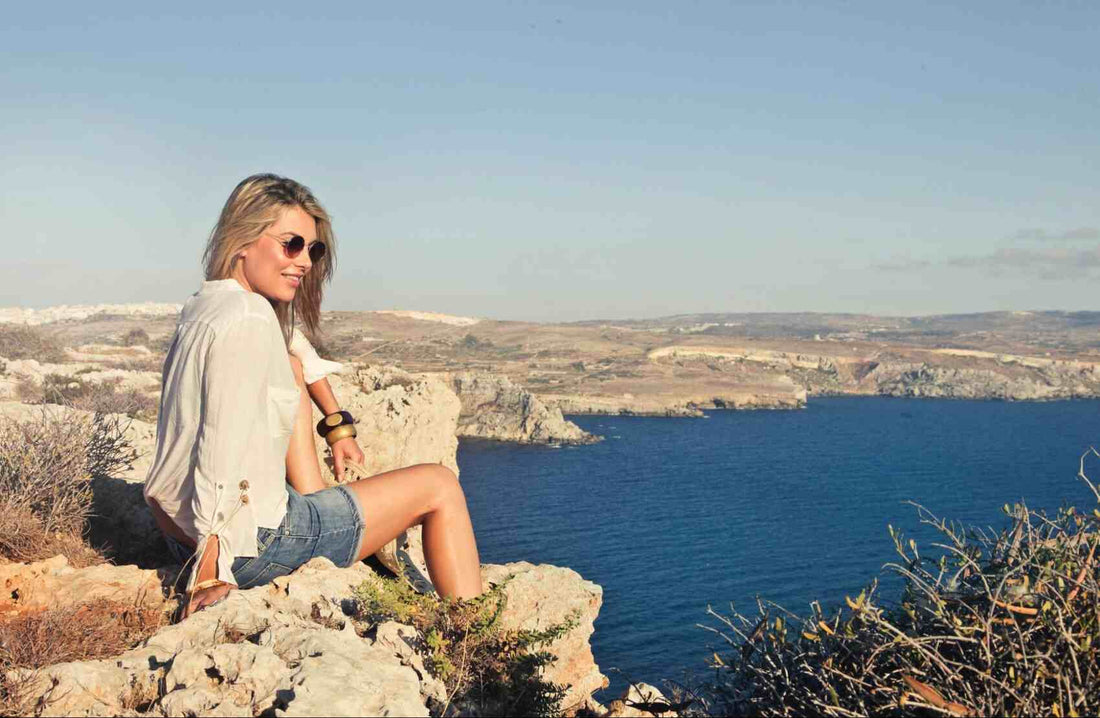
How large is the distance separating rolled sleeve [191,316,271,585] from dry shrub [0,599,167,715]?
49cm

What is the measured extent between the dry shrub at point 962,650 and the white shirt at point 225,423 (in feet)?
6.85

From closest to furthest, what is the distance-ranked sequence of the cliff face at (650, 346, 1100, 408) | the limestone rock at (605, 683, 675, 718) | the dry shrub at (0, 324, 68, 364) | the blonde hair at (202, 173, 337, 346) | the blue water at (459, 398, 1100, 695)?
the limestone rock at (605, 683, 675, 718), the blonde hair at (202, 173, 337, 346), the dry shrub at (0, 324, 68, 364), the blue water at (459, 398, 1100, 695), the cliff face at (650, 346, 1100, 408)

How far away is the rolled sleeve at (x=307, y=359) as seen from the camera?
4.77 metres

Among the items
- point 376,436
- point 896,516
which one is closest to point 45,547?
point 376,436

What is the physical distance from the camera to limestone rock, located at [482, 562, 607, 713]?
5461mm

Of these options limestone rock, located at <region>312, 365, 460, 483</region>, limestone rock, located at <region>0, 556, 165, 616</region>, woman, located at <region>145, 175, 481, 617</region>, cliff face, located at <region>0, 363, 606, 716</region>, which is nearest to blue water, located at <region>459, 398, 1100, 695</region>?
limestone rock, located at <region>312, 365, 460, 483</region>

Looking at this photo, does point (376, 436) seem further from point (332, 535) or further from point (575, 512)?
point (575, 512)

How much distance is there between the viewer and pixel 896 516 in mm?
47312

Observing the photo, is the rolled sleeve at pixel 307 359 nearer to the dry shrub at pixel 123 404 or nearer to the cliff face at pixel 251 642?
the cliff face at pixel 251 642

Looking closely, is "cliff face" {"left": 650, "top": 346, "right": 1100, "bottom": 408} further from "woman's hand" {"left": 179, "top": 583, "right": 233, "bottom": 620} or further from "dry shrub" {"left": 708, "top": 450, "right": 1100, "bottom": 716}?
"woman's hand" {"left": 179, "top": 583, "right": 233, "bottom": 620}

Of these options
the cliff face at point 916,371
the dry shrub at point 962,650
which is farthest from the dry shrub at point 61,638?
the cliff face at point 916,371

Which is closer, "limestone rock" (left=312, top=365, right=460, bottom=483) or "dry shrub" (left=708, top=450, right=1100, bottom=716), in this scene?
"dry shrub" (left=708, top=450, right=1100, bottom=716)

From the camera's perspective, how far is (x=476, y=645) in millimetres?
3893

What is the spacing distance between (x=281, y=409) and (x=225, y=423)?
1.04 feet
